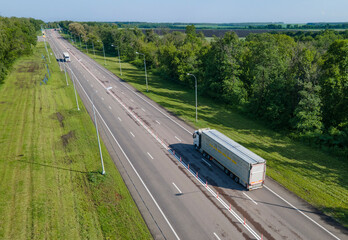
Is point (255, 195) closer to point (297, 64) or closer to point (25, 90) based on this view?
point (297, 64)

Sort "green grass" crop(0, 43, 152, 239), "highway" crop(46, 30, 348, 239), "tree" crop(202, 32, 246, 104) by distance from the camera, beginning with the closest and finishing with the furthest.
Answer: "highway" crop(46, 30, 348, 239)
"green grass" crop(0, 43, 152, 239)
"tree" crop(202, 32, 246, 104)

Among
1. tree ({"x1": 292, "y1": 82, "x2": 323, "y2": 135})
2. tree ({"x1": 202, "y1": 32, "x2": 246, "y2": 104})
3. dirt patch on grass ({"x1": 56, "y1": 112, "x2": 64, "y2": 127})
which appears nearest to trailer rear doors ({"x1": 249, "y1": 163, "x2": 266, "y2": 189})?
tree ({"x1": 292, "y1": 82, "x2": 323, "y2": 135})

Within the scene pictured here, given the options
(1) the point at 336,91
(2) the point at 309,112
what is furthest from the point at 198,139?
(1) the point at 336,91

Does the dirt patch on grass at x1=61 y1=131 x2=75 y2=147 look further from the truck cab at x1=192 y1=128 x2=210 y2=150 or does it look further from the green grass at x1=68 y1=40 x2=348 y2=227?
the green grass at x1=68 y1=40 x2=348 y2=227

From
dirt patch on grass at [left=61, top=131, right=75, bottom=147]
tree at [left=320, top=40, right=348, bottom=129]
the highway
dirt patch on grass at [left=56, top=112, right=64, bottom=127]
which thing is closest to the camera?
the highway

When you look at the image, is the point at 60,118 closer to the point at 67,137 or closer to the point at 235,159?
the point at 67,137

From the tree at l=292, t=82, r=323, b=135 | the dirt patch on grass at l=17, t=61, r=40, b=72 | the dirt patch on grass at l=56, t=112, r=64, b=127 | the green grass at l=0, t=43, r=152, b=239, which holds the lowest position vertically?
the green grass at l=0, t=43, r=152, b=239

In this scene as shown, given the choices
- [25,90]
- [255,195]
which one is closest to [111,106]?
[25,90]
